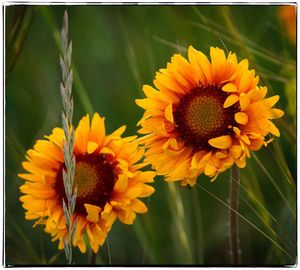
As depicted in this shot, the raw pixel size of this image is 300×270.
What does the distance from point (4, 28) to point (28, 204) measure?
24cm

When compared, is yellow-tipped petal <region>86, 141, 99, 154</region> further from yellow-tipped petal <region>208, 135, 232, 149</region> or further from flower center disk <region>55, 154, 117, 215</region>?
yellow-tipped petal <region>208, 135, 232, 149</region>

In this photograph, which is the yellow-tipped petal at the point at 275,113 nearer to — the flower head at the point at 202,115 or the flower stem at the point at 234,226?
the flower head at the point at 202,115

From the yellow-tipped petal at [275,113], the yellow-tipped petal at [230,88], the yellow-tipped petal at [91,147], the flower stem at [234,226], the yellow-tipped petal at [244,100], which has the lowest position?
the flower stem at [234,226]

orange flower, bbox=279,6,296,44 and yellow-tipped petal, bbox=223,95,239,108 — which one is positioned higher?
orange flower, bbox=279,6,296,44

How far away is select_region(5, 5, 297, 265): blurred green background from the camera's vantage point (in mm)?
864

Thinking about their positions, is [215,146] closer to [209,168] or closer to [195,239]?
[209,168]

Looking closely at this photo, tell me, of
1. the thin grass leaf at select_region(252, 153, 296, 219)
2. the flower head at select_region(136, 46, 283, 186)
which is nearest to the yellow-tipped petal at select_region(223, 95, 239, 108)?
the flower head at select_region(136, 46, 283, 186)

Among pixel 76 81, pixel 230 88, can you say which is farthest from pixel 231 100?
pixel 76 81

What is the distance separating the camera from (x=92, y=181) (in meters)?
0.83

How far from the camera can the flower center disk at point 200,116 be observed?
2.56 ft

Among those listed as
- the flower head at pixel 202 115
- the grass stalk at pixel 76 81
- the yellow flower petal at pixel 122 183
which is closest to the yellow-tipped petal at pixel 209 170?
the flower head at pixel 202 115

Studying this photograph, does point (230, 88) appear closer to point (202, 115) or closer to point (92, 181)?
point (202, 115)

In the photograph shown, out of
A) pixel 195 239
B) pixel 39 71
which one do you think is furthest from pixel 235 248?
pixel 39 71

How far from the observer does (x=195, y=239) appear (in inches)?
36.9
